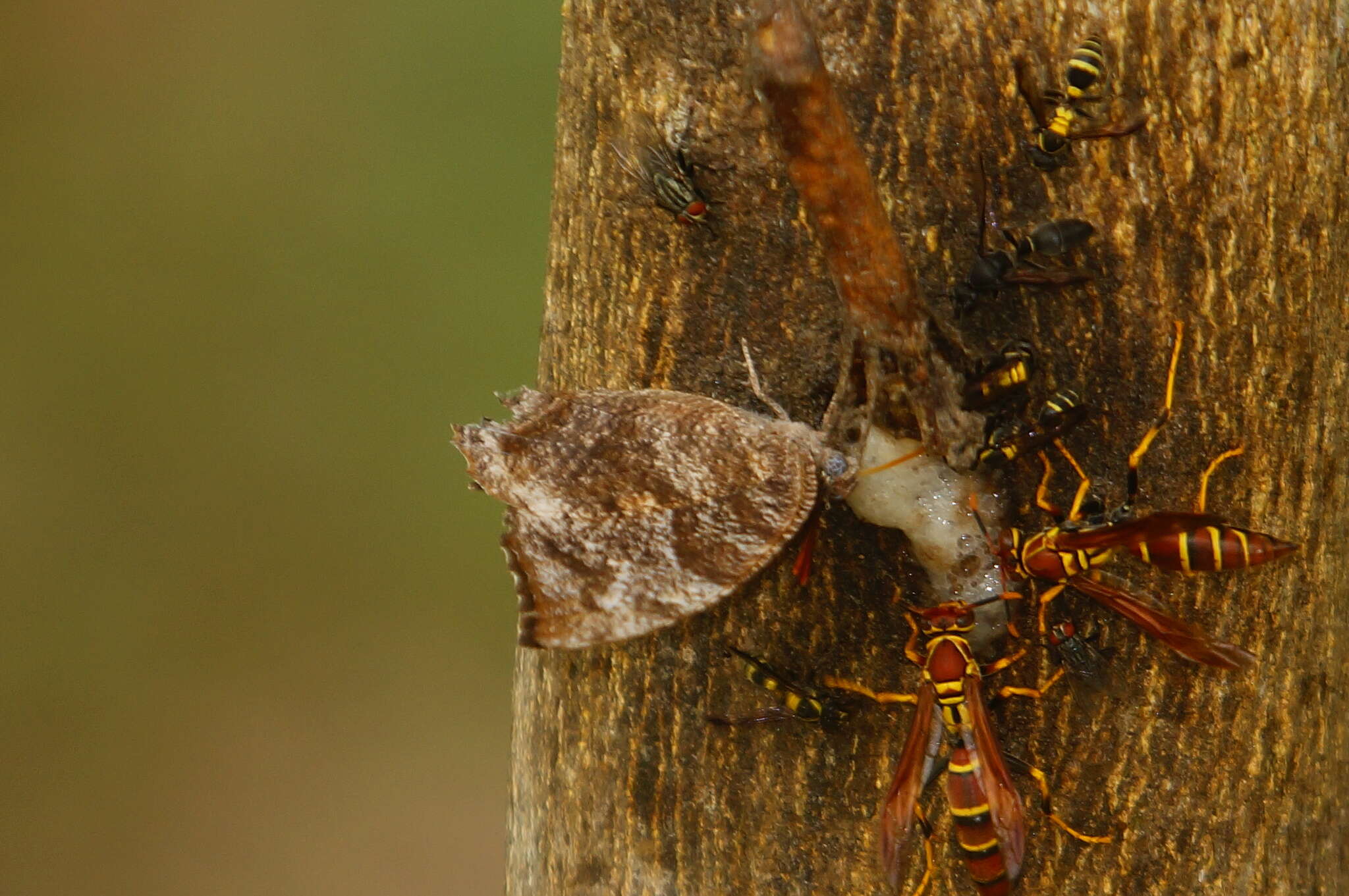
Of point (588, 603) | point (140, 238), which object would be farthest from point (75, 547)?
→ point (588, 603)

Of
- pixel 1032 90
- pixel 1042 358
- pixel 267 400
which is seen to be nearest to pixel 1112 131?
pixel 1032 90

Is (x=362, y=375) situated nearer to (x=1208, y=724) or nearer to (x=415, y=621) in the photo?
(x=415, y=621)

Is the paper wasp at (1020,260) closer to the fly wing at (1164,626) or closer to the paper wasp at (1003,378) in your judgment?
the paper wasp at (1003,378)

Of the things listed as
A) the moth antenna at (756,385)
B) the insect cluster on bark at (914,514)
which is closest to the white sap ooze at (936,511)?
the insect cluster on bark at (914,514)

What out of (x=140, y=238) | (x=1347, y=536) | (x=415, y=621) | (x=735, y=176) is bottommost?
(x=415, y=621)

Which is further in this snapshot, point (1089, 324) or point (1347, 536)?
point (1347, 536)

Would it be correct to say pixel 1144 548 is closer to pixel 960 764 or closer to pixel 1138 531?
pixel 1138 531

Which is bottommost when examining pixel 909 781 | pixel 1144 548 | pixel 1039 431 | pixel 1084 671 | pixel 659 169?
pixel 909 781
